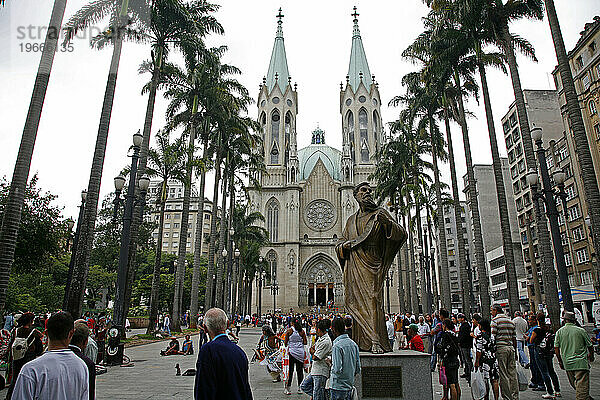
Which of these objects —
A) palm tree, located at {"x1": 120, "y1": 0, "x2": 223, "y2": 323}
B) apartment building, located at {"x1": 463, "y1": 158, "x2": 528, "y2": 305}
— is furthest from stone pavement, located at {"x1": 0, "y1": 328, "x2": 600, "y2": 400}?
apartment building, located at {"x1": 463, "y1": 158, "x2": 528, "y2": 305}

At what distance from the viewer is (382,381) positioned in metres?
5.56

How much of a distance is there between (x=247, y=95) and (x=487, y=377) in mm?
24787

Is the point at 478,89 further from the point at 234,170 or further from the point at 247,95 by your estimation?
the point at 234,170

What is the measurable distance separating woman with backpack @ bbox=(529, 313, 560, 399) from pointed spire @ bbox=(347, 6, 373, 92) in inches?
2373

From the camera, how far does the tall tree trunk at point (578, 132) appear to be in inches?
472

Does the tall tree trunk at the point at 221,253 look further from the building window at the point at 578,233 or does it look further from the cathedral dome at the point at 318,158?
the cathedral dome at the point at 318,158

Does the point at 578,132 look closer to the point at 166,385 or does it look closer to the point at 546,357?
the point at 546,357

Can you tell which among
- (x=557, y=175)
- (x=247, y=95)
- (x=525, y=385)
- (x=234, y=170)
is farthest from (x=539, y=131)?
(x=234, y=170)

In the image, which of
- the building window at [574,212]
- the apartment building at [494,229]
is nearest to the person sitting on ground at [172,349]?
the building window at [574,212]

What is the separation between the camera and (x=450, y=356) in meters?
7.05

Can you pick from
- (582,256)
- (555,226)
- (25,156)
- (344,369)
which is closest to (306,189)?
(582,256)

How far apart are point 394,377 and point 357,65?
2643 inches

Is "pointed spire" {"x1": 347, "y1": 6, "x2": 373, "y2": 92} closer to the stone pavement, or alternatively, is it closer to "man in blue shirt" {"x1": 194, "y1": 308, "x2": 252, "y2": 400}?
the stone pavement

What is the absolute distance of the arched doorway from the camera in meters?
58.1
